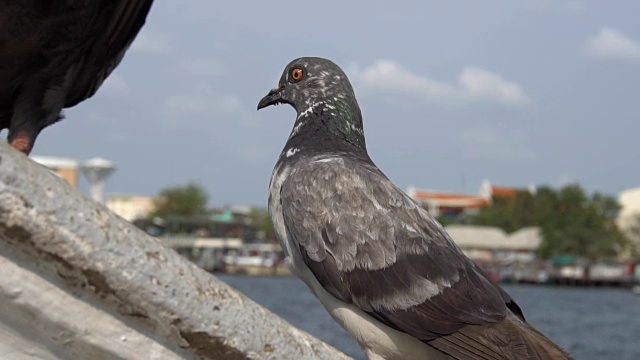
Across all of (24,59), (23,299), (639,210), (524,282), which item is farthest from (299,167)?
(524,282)

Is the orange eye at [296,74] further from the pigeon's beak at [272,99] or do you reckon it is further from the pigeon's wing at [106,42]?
the pigeon's wing at [106,42]

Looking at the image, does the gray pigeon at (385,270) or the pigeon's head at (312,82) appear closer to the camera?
the gray pigeon at (385,270)

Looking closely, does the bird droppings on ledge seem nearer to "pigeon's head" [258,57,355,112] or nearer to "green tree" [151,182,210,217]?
"pigeon's head" [258,57,355,112]

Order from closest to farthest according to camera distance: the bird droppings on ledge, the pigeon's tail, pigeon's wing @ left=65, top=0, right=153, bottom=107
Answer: the bird droppings on ledge
pigeon's wing @ left=65, top=0, right=153, bottom=107
the pigeon's tail

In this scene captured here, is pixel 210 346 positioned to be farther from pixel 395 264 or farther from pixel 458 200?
pixel 458 200

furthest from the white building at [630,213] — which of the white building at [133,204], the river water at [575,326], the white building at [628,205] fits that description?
the white building at [133,204]

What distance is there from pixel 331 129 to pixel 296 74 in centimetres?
34

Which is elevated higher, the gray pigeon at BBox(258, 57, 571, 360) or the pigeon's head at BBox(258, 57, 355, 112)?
the pigeon's head at BBox(258, 57, 355, 112)

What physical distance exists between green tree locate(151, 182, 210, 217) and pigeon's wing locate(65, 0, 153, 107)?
9992 centimetres

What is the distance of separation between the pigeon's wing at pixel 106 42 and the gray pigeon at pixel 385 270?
0.81 meters

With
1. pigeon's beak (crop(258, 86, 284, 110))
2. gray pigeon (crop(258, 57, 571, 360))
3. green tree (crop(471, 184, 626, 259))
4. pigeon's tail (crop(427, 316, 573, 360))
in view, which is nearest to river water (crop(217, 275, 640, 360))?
pigeon's beak (crop(258, 86, 284, 110))

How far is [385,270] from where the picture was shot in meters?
2.98

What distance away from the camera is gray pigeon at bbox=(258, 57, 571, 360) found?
285 cm

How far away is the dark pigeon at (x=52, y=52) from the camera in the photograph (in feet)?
7.78
